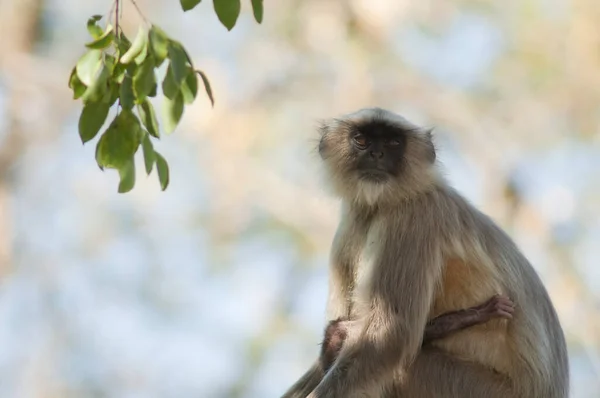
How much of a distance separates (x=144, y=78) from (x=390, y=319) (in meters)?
2.34

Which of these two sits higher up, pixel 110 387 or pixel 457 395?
pixel 110 387

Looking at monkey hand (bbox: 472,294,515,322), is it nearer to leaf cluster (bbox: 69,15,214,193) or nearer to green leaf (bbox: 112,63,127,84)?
leaf cluster (bbox: 69,15,214,193)

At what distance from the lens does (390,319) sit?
5043 mm

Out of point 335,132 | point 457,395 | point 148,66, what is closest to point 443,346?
point 457,395

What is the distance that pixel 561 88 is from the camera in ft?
50.1

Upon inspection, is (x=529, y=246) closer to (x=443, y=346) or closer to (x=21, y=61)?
(x=21, y=61)

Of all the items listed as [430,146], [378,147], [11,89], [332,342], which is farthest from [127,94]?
[11,89]

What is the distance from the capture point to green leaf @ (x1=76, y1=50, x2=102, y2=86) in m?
3.06

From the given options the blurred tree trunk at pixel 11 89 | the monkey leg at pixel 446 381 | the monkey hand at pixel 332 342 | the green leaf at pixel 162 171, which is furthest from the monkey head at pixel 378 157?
the blurred tree trunk at pixel 11 89

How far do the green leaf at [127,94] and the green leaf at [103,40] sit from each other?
12 centimetres

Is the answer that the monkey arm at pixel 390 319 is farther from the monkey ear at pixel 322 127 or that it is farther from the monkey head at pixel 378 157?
the monkey ear at pixel 322 127

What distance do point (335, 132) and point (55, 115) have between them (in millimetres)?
10216

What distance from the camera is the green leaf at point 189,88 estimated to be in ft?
10.3

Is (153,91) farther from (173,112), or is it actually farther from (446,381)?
(446,381)
